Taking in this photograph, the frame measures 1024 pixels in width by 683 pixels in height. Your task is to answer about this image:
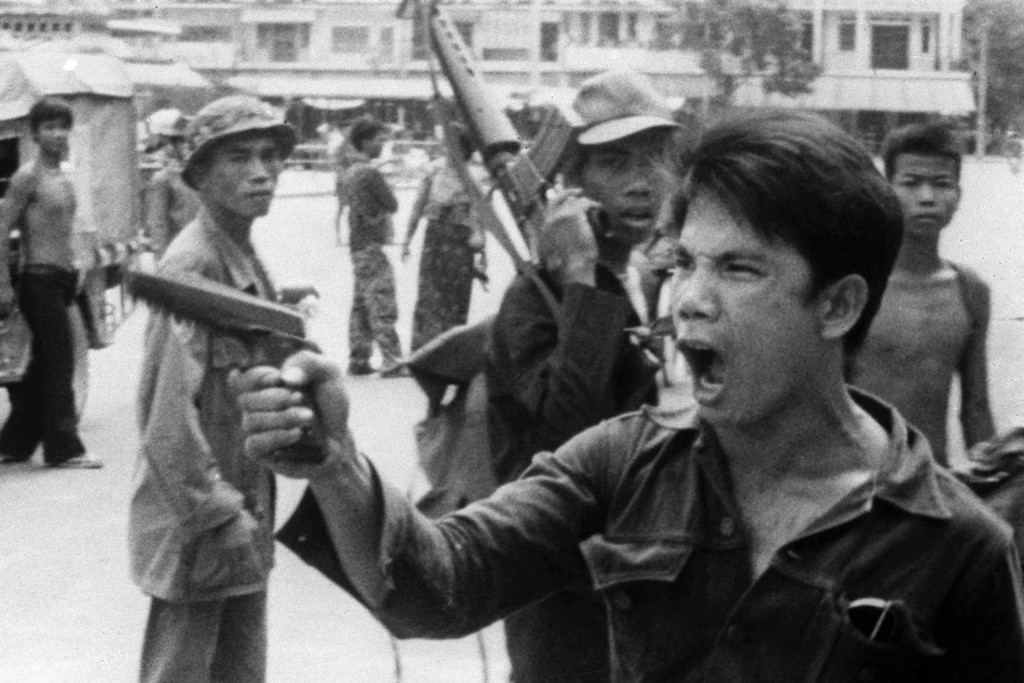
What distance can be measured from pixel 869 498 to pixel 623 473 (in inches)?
12.0

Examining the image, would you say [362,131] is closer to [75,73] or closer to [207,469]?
[75,73]

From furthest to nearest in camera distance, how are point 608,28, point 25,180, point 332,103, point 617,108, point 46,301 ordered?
point 332,103, point 608,28, point 46,301, point 25,180, point 617,108

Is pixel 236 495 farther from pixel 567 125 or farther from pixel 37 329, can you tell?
pixel 37 329

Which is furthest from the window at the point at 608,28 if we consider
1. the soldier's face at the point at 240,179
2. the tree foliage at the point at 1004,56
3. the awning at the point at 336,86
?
the soldier's face at the point at 240,179

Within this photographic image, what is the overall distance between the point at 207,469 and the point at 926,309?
64.6 inches

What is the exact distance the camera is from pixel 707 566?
2.13m

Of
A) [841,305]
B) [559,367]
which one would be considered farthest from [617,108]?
[841,305]

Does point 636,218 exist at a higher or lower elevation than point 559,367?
higher

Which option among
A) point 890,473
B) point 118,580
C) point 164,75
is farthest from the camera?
point 164,75

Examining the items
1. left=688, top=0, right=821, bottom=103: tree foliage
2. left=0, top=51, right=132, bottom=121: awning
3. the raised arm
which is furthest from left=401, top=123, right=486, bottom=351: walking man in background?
left=688, top=0, right=821, bottom=103: tree foliage

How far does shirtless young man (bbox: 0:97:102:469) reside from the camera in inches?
363

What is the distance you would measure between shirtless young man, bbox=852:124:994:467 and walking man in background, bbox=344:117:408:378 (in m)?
9.09

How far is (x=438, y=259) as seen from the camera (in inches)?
497

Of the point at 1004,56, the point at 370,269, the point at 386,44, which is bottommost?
the point at 370,269
